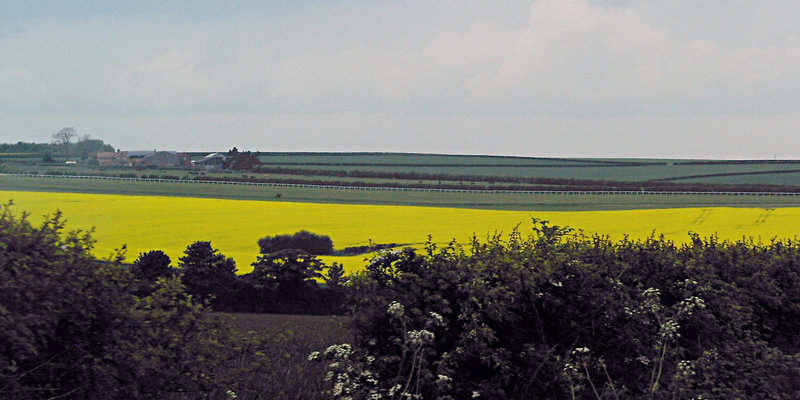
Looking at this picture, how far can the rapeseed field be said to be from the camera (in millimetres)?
26141

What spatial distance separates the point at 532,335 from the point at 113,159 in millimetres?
44291

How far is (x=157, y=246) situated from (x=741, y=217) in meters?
22.1

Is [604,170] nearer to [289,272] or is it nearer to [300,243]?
[300,243]

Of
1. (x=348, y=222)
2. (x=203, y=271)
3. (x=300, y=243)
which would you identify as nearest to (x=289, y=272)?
(x=203, y=271)

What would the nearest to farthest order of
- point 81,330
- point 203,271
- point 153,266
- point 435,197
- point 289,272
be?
point 81,330, point 289,272, point 203,271, point 153,266, point 435,197

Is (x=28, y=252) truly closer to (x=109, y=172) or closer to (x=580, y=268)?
(x=580, y=268)

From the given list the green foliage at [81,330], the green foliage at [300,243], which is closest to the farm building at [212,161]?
the green foliage at [300,243]

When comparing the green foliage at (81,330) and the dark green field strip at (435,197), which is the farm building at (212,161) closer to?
the dark green field strip at (435,197)

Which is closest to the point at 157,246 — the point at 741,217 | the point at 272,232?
the point at 272,232

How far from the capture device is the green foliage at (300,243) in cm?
2344

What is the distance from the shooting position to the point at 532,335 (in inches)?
292

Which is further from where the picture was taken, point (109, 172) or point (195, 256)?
point (109, 172)

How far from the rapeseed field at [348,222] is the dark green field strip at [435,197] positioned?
1697 mm

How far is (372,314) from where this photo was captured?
6.91m
